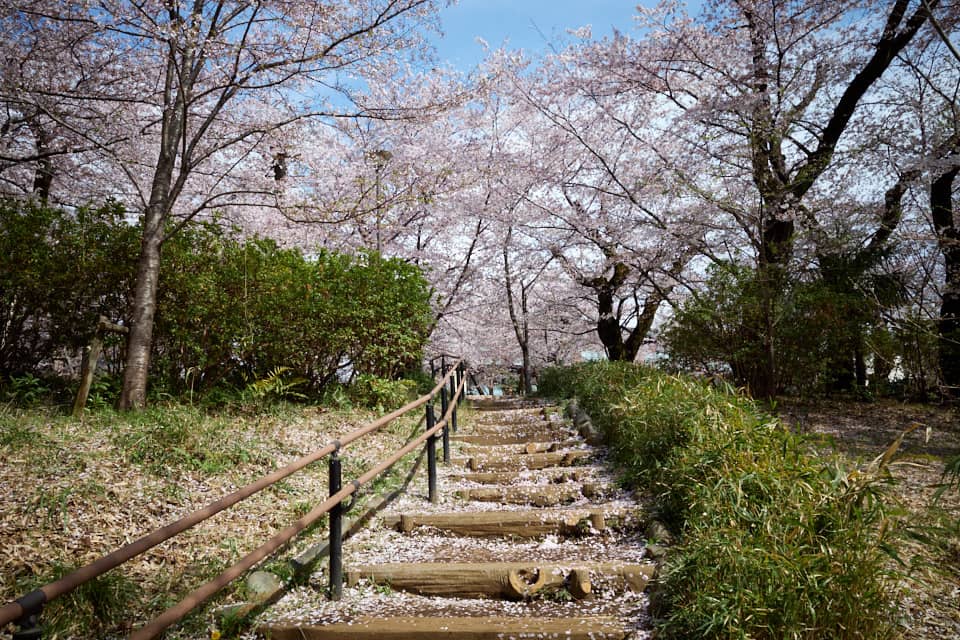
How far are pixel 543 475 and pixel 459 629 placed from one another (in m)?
2.90

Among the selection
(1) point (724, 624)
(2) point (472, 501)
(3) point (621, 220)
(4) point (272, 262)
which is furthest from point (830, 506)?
(3) point (621, 220)

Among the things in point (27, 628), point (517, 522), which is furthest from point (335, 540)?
point (27, 628)

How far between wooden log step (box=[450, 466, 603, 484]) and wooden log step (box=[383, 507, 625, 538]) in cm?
100

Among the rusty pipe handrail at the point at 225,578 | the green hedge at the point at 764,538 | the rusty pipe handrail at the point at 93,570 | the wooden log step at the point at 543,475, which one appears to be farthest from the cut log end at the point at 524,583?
the wooden log step at the point at 543,475

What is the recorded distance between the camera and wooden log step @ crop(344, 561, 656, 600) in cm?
318

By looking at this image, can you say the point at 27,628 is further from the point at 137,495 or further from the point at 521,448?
the point at 521,448

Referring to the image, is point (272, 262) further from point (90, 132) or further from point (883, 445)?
point (883, 445)

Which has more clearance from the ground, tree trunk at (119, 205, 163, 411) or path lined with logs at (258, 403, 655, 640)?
tree trunk at (119, 205, 163, 411)

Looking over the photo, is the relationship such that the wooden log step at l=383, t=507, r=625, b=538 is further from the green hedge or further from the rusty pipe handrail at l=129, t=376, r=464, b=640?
the rusty pipe handrail at l=129, t=376, r=464, b=640

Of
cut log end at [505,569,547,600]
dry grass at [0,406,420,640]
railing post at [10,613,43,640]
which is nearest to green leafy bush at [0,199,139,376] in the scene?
dry grass at [0,406,420,640]

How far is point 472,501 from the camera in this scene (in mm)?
5070

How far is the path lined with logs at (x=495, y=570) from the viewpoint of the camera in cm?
281

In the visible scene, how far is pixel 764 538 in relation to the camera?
2648mm

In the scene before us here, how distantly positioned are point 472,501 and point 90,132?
7.33 metres
